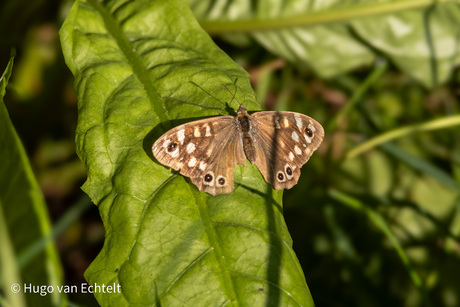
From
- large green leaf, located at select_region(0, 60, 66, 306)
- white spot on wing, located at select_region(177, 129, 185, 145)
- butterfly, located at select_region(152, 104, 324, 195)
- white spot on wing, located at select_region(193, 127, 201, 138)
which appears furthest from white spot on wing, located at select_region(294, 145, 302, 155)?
large green leaf, located at select_region(0, 60, 66, 306)

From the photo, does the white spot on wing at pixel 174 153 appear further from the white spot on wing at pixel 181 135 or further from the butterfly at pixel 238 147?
the white spot on wing at pixel 181 135

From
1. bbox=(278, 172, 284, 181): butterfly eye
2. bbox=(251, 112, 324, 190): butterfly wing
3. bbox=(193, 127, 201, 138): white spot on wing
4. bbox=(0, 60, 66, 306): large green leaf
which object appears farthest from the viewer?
bbox=(251, 112, 324, 190): butterfly wing

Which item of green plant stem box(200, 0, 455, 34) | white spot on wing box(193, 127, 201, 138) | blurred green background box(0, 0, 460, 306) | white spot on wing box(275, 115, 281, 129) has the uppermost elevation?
green plant stem box(200, 0, 455, 34)

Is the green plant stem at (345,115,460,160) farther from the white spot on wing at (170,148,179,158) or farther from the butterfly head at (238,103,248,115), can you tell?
the white spot on wing at (170,148,179,158)

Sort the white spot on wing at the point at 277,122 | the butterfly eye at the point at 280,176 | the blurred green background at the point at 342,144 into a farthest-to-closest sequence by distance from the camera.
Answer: the blurred green background at the point at 342,144 < the white spot on wing at the point at 277,122 < the butterfly eye at the point at 280,176

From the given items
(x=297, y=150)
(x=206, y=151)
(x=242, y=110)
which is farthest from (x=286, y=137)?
(x=206, y=151)

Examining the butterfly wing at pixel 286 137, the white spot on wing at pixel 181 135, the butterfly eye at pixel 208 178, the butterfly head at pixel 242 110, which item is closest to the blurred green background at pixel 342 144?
the butterfly wing at pixel 286 137

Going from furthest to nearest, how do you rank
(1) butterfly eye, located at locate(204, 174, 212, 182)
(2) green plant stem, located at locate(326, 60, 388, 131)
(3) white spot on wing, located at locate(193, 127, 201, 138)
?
(2) green plant stem, located at locate(326, 60, 388, 131)
(3) white spot on wing, located at locate(193, 127, 201, 138)
(1) butterfly eye, located at locate(204, 174, 212, 182)
